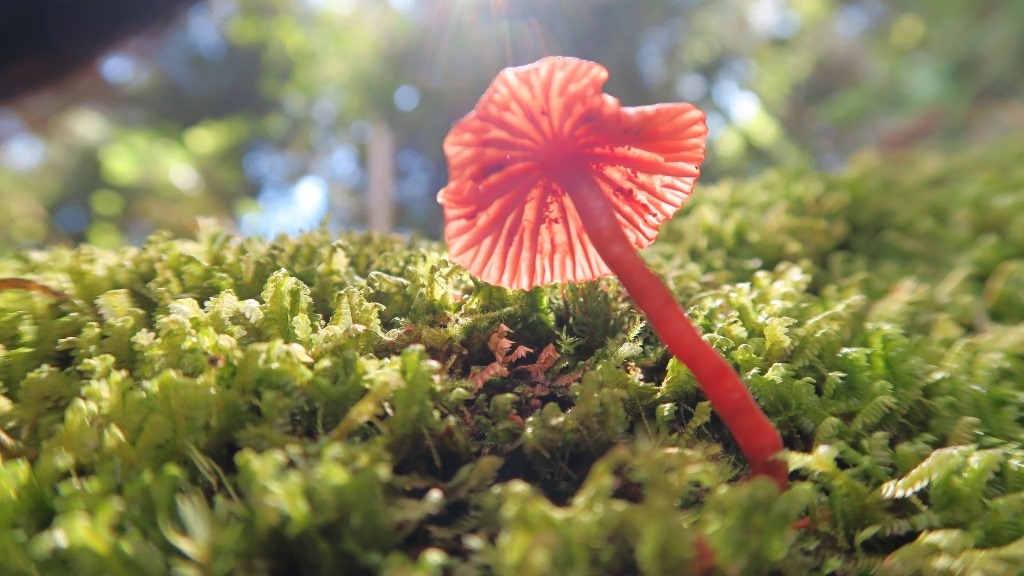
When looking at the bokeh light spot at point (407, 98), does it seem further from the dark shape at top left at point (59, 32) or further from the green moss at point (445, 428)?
the green moss at point (445, 428)

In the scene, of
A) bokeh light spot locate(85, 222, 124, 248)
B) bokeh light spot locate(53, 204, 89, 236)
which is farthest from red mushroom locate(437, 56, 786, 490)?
bokeh light spot locate(53, 204, 89, 236)

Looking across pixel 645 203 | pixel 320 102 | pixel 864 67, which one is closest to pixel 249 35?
pixel 320 102

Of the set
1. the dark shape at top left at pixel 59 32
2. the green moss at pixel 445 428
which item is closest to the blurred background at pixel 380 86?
the dark shape at top left at pixel 59 32

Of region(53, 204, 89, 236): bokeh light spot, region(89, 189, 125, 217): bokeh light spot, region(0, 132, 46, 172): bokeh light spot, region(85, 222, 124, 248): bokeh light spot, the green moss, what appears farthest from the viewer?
region(53, 204, 89, 236): bokeh light spot

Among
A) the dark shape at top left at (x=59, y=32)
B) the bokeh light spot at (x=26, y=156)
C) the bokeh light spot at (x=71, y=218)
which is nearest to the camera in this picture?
the dark shape at top left at (x=59, y=32)

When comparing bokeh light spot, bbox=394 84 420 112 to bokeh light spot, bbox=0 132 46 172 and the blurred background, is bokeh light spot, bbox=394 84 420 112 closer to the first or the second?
the blurred background

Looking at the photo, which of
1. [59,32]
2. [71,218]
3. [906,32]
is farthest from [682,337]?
[71,218]
